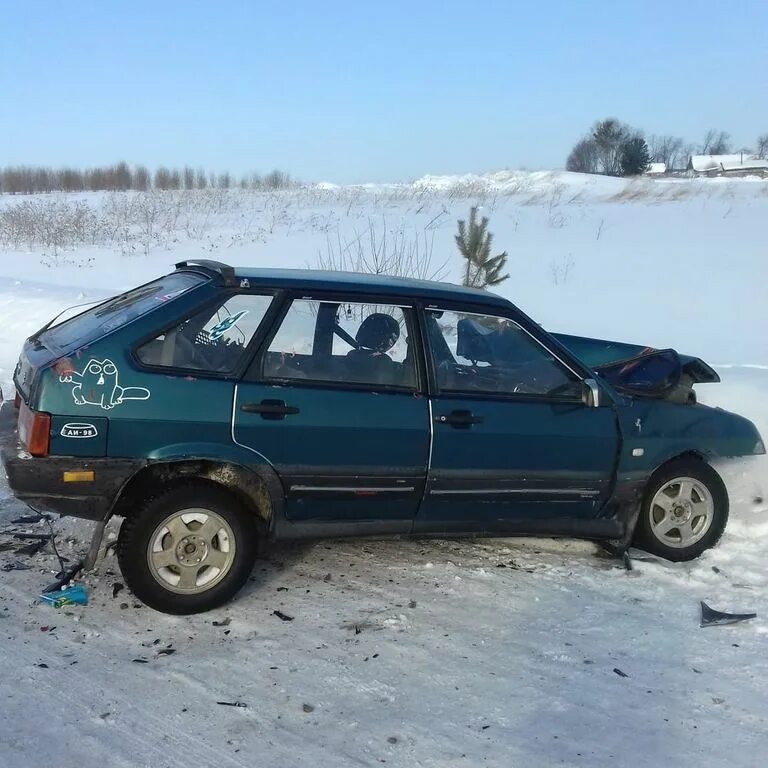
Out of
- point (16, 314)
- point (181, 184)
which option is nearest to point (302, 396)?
point (16, 314)

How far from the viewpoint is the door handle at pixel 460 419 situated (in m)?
3.86

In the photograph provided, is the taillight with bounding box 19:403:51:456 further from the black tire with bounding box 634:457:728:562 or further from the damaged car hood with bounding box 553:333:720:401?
the black tire with bounding box 634:457:728:562

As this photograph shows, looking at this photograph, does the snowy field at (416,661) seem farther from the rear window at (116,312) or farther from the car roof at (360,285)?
the car roof at (360,285)

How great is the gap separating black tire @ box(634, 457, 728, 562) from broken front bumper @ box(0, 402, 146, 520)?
2.79m

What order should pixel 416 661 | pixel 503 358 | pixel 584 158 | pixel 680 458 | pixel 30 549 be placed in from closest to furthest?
pixel 416 661
pixel 503 358
pixel 30 549
pixel 680 458
pixel 584 158

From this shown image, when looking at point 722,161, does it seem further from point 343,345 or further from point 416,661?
point 416,661

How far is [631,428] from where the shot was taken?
13.9 feet

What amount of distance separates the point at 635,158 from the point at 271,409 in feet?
181

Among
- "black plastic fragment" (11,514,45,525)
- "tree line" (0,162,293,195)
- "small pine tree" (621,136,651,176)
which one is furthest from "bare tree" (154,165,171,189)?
"black plastic fragment" (11,514,45,525)

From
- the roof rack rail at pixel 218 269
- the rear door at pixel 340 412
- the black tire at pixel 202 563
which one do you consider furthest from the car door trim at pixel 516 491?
the roof rack rail at pixel 218 269

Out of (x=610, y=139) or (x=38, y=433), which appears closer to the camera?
(x=38, y=433)

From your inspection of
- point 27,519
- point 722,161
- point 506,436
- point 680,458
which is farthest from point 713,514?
point 722,161

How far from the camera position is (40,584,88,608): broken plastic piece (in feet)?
12.3

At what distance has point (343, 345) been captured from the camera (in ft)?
13.1
